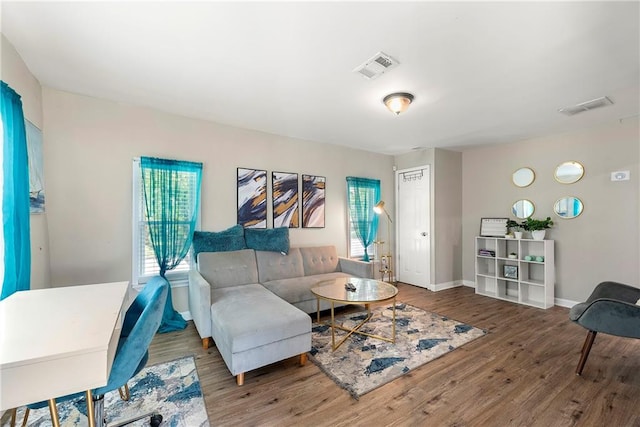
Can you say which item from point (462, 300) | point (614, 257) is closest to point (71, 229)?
point (462, 300)

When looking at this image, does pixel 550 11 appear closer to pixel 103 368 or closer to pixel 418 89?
pixel 418 89

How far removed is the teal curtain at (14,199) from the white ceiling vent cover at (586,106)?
5.01 metres

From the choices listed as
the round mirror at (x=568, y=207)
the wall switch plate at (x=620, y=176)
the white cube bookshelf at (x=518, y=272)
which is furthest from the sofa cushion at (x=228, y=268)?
the wall switch plate at (x=620, y=176)

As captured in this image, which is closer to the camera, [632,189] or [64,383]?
[64,383]

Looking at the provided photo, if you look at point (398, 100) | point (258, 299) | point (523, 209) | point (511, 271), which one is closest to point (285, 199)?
point (258, 299)

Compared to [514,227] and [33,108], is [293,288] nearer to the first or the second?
[33,108]

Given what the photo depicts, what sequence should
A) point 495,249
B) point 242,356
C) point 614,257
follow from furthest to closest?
point 495,249, point 614,257, point 242,356

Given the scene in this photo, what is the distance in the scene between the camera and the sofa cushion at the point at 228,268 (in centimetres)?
319

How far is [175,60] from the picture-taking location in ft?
7.07

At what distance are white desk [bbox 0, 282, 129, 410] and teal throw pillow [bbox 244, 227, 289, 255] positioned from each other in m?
2.31

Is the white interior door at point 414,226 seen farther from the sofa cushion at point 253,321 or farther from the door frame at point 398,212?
the sofa cushion at point 253,321

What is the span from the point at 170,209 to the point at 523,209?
5162mm

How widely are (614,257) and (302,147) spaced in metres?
4.50

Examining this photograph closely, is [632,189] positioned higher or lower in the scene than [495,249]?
higher
